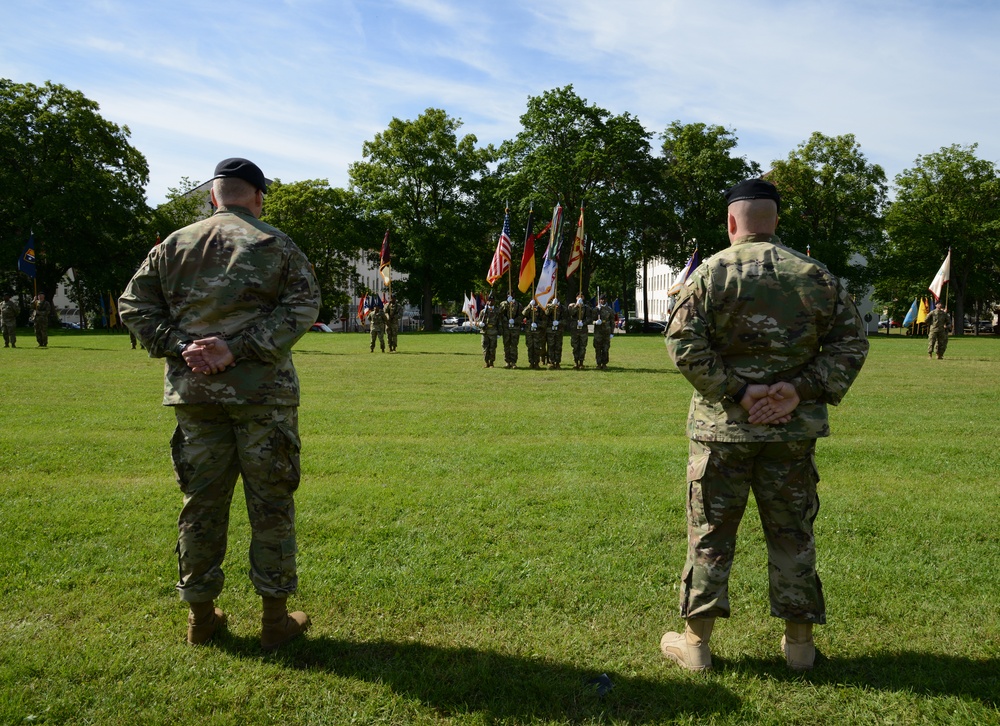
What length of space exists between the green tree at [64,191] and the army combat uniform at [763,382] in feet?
175

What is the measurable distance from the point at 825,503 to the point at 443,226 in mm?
55012

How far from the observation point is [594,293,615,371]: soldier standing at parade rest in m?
22.4

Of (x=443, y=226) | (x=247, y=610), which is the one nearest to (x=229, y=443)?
(x=247, y=610)

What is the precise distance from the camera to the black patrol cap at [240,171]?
3977 millimetres

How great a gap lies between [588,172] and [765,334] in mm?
52733

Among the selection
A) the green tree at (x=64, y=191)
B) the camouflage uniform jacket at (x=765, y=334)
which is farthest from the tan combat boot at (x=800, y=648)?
the green tree at (x=64, y=191)

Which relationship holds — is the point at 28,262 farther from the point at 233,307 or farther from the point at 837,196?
the point at 837,196

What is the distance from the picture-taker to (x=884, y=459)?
864cm

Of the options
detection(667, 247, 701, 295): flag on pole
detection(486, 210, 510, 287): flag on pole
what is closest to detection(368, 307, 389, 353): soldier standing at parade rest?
detection(486, 210, 510, 287): flag on pole

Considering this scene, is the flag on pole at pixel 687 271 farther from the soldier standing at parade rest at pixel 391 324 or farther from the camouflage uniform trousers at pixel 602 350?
the soldier standing at parade rest at pixel 391 324

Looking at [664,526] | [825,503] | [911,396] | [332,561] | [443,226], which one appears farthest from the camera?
[443,226]

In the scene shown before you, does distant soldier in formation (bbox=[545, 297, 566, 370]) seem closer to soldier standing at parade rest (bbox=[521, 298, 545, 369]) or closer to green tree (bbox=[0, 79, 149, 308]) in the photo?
soldier standing at parade rest (bbox=[521, 298, 545, 369])

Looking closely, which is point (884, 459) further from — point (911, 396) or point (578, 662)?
point (911, 396)

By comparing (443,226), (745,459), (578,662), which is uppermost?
(443,226)
